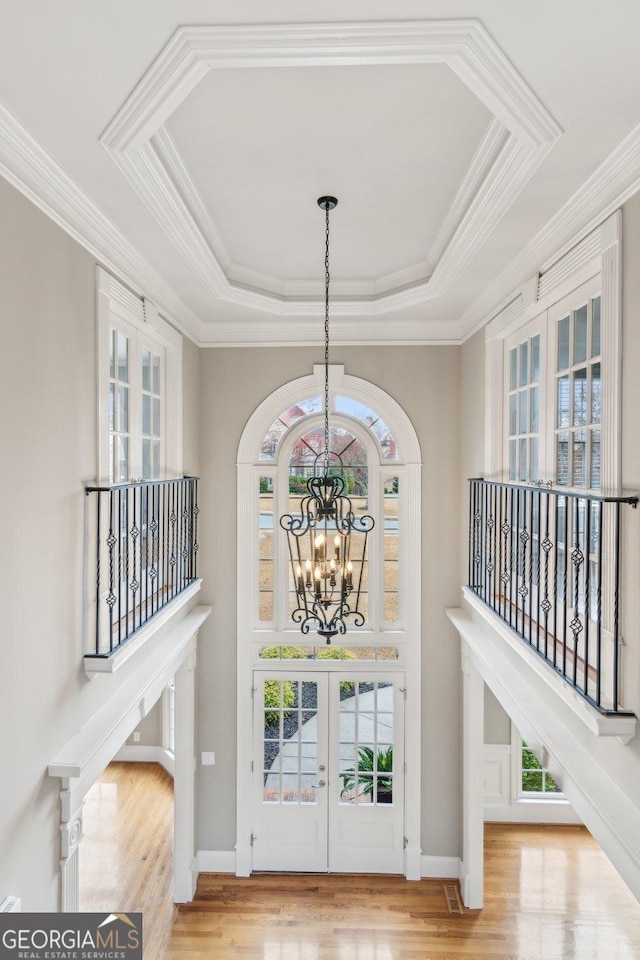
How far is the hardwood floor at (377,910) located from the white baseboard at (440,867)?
70 mm

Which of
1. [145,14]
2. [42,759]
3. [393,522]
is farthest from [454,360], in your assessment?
[42,759]

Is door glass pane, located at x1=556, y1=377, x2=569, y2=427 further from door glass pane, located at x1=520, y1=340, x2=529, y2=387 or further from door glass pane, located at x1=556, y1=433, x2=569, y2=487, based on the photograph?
door glass pane, located at x1=520, y1=340, x2=529, y2=387

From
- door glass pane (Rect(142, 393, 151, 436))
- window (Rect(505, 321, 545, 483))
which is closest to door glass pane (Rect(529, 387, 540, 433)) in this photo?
window (Rect(505, 321, 545, 483))

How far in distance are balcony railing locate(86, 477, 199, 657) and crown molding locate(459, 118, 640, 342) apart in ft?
8.00

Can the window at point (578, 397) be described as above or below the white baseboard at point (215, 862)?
above

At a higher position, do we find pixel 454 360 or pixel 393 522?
pixel 454 360

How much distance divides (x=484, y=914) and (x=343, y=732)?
169cm

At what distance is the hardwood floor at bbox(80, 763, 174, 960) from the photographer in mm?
4484

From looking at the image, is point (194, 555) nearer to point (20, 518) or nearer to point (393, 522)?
point (393, 522)

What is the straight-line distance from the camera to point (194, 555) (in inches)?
169

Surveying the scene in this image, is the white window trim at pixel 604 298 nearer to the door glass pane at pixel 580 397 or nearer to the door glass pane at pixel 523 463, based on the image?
the door glass pane at pixel 580 397

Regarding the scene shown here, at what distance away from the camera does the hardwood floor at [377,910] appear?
160 inches

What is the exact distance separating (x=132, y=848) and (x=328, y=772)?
2.05 m

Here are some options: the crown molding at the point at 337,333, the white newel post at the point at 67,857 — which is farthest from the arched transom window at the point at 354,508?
the white newel post at the point at 67,857
